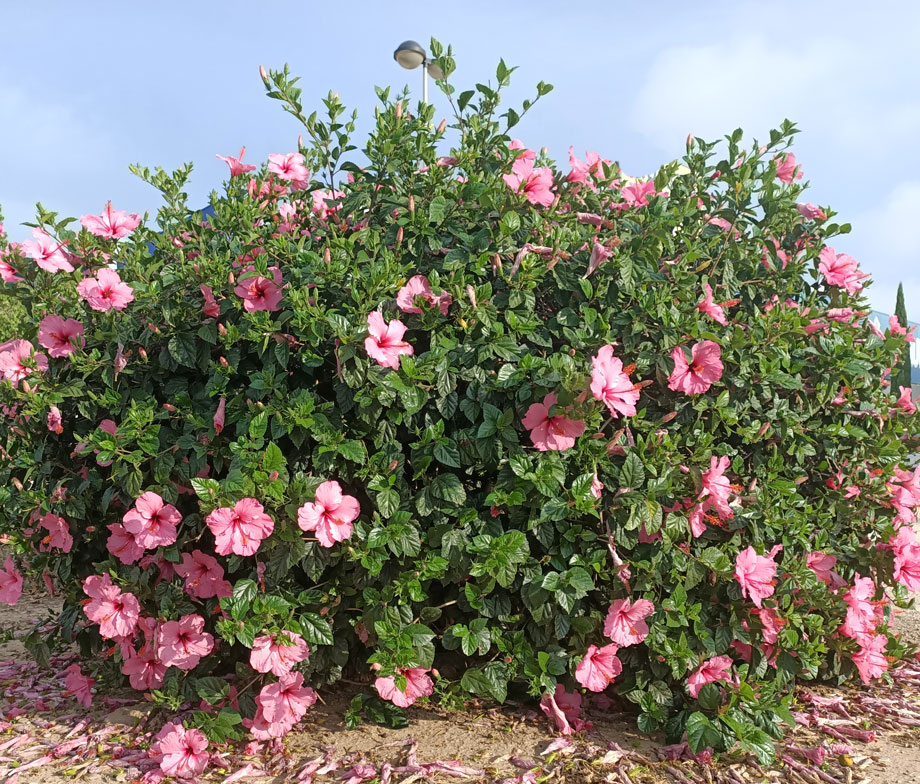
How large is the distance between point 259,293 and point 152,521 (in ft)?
2.66

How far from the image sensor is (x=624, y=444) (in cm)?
270

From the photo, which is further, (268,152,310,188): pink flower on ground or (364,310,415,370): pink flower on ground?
(268,152,310,188): pink flower on ground

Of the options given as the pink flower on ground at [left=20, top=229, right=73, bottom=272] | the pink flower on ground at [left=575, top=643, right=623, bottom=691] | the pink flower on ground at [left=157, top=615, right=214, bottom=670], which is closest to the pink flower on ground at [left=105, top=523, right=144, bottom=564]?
the pink flower on ground at [left=157, top=615, right=214, bottom=670]

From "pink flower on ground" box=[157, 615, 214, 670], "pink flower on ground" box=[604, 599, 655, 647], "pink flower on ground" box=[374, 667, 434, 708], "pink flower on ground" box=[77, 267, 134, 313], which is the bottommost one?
"pink flower on ground" box=[374, 667, 434, 708]

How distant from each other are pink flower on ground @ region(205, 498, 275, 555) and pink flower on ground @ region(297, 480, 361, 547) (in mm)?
106

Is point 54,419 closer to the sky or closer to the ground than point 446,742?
closer to the sky

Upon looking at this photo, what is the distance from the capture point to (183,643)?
2.75 meters

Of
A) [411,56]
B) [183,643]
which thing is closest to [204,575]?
[183,643]

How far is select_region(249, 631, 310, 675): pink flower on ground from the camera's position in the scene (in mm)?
2502

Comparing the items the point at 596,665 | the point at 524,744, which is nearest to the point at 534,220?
the point at 596,665

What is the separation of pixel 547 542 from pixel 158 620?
1.34 m

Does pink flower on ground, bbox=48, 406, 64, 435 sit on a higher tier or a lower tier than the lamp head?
lower

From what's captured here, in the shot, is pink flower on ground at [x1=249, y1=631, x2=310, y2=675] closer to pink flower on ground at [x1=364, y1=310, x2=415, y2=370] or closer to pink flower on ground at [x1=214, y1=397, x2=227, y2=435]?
pink flower on ground at [x1=214, y1=397, x2=227, y2=435]

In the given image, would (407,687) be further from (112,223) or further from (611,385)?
(112,223)
